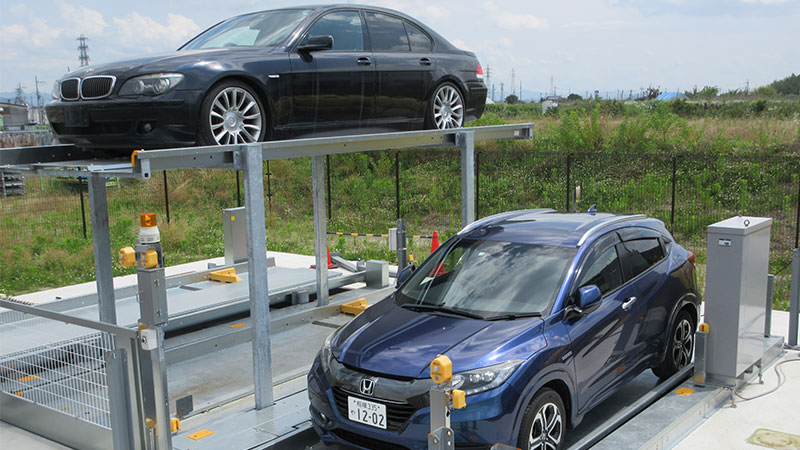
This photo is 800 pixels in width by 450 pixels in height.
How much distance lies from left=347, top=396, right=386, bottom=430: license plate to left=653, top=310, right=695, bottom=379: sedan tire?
9.48 ft

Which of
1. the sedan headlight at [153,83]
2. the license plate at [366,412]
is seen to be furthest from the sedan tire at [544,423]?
the sedan headlight at [153,83]

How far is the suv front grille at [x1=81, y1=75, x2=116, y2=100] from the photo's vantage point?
221 inches

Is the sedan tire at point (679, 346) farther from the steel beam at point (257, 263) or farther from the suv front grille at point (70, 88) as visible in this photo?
the suv front grille at point (70, 88)

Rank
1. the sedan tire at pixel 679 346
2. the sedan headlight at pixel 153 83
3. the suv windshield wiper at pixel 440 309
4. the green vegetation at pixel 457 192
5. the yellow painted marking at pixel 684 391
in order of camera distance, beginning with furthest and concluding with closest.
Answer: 1. the green vegetation at pixel 457 192
2. the sedan tire at pixel 679 346
3. the yellow painted marking at pixel 684 391
4. the sedan headlight at pixel 153 83
5. the suv windshield wiper at pixel 440 309

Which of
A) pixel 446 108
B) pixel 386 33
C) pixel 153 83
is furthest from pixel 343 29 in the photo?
pixel 153 83

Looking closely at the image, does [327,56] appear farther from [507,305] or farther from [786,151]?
[786,151]

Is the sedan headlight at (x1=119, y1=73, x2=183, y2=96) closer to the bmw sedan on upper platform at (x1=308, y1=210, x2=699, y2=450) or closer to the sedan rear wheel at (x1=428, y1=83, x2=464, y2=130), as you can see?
the bmw sedan on upper platform at (x1=308, y1=210, x2=699, y2=450)

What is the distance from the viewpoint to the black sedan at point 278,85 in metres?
5.53

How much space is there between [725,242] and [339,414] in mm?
3560

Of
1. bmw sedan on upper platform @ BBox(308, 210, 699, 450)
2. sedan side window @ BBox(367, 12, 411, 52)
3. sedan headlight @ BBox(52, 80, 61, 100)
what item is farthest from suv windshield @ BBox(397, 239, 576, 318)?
sedan headlight @ BBox(52, 80, 61, 100)

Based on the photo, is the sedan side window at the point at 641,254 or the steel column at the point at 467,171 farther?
the steel column at the point at 467,171

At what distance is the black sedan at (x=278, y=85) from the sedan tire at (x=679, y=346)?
11.7 feet

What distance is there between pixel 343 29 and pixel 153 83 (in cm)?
230

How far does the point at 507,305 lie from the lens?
493cm
